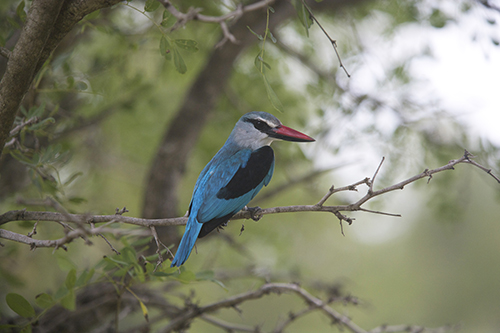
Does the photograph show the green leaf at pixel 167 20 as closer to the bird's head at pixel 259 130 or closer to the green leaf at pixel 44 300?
the bird's head at pixel 259 130

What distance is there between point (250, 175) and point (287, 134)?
41 centimetres

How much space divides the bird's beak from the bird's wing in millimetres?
112

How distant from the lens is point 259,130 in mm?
2699

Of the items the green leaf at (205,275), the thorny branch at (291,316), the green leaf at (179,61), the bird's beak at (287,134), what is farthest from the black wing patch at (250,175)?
the green leaf at (179,61)

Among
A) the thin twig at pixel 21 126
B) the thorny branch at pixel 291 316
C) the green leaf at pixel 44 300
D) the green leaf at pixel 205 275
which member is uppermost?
the thin twig at pixel 21 126

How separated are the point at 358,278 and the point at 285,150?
218 inches

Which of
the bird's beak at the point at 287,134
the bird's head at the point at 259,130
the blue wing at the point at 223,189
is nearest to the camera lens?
the blue wing at the point at 223,189

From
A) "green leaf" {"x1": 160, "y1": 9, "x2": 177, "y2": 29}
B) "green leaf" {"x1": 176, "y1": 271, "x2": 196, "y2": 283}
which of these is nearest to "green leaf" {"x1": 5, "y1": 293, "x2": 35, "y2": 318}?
"green leaf" {"x1": 176, "y1": 271, "x2": 196, "y2": 283}

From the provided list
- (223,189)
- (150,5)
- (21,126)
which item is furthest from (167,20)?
(223,189)

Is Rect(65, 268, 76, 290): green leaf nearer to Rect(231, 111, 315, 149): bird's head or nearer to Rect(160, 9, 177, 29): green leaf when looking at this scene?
Rect(160, 9, 177, 29): green leaf

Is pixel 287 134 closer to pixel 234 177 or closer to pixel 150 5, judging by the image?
pixel 234 177

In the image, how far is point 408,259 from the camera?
9562mm

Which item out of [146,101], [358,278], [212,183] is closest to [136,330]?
[212,183]

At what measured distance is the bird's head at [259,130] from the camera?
103 inches
